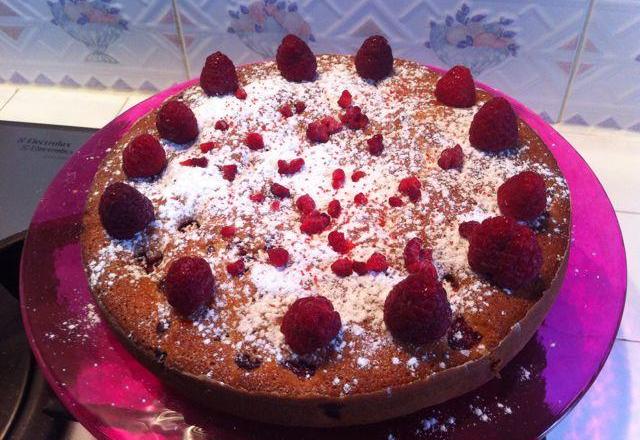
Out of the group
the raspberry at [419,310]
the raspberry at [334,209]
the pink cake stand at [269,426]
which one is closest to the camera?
the raspberry at [419,310]

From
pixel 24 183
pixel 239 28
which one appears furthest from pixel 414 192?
pixel 24 183

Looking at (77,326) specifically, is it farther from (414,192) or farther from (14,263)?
(414,192)

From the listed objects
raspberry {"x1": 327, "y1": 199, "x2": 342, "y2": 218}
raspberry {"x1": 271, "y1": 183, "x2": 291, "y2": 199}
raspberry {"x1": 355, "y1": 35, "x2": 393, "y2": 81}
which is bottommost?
raspberry {"x1": 327, "y1": 199, "x2": 342, "y2": 218}

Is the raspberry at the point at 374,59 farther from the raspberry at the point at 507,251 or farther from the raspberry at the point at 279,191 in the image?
the raspberry at the point at 507,251

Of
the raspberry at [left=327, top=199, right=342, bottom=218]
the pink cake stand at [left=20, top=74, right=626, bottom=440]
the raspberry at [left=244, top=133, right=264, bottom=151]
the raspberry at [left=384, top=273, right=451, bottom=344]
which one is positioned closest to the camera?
the raspberry at [left=384, top=273, right=451, bottom=344]

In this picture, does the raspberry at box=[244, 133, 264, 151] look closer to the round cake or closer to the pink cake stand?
the round cake

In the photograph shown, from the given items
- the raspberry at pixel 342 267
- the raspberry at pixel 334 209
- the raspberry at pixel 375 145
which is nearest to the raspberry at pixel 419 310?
the raspberry at pixel 342 267

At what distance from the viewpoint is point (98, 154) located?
141 centimetres

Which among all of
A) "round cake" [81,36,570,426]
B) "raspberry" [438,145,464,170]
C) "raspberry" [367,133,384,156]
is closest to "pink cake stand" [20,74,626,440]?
"round cake" [81,36,570,426]

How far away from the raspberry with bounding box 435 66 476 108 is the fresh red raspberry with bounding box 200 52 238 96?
1.42 feet

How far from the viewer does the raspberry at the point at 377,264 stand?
40.7 inches

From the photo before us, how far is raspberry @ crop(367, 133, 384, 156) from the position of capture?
1.23 m

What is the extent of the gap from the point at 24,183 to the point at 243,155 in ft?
2.20

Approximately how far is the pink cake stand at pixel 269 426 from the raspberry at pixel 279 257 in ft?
0.84
